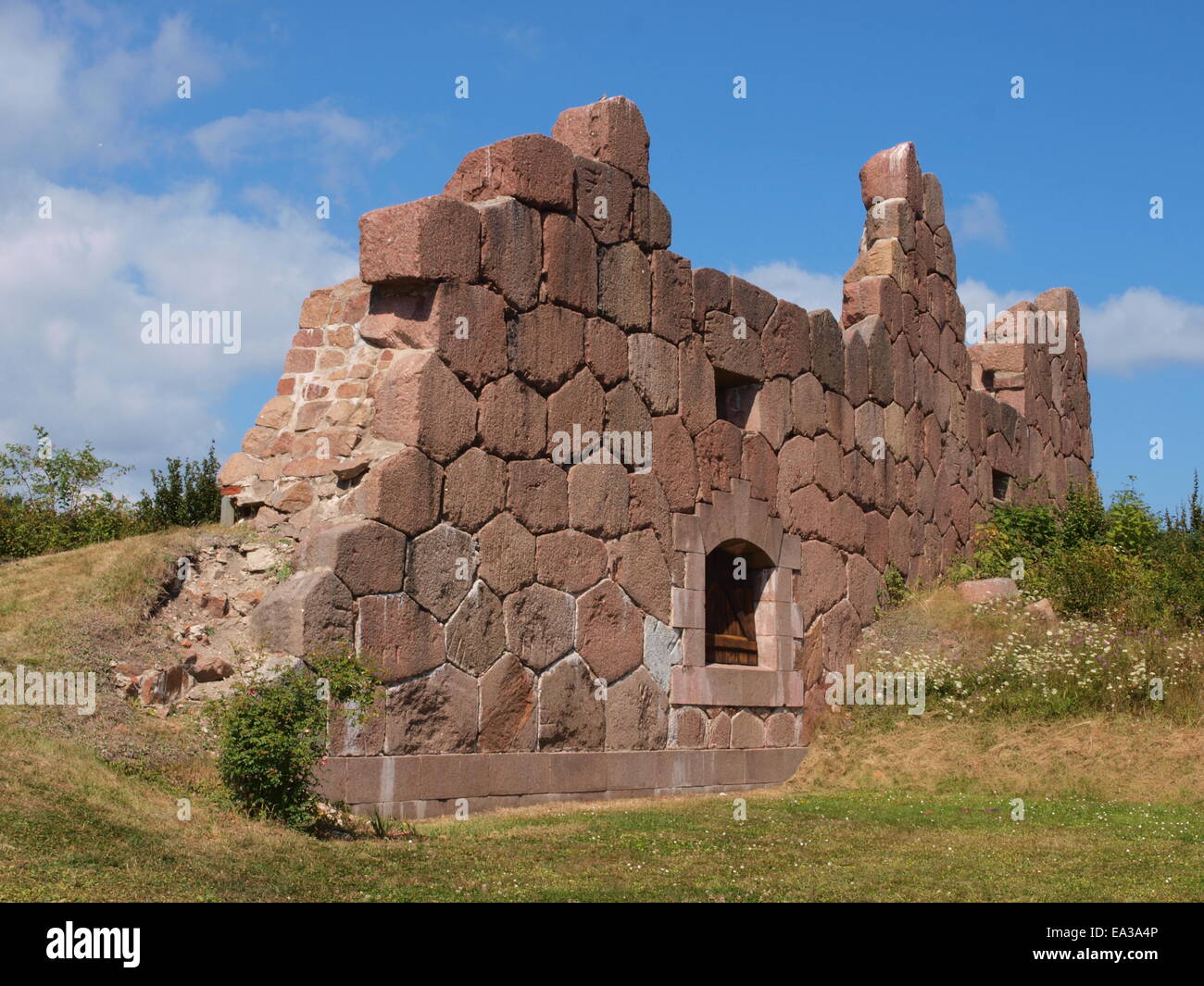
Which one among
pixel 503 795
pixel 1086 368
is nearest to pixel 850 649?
pixel 503 795

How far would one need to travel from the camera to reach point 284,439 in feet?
29.9

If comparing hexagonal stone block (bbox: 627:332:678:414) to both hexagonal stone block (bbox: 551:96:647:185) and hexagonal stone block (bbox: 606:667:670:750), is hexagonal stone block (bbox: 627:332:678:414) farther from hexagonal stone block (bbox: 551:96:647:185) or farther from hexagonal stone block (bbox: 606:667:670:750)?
hexagonal stone block (bbox: 606:667:670:750)

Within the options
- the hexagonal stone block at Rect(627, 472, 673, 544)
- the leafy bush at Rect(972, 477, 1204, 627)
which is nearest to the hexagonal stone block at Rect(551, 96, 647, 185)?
the hexagonal stone block at Rect(627, 472, 673, 544)

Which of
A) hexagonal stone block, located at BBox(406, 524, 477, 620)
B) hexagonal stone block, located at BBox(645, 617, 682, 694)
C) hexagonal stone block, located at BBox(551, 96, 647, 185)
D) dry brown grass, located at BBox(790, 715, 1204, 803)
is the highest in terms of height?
hexagonal stone block, located at BBox(551, 96, 647, 185)

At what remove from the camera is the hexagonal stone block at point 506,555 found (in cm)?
894

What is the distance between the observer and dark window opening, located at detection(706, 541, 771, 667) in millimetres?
11328

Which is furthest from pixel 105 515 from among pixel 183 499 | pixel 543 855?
pixel 543 855

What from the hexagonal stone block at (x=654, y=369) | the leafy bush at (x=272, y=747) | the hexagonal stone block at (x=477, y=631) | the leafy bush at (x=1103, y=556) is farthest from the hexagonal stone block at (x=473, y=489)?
the leafy bush at (x=1103, y=556)

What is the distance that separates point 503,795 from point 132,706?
2.51 meters

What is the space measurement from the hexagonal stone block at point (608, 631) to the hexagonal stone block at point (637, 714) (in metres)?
0.11

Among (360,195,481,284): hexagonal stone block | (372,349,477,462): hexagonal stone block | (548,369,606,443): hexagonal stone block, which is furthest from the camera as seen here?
(548,369,606,443): hexagonal stone block

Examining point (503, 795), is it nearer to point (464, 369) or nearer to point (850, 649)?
point (464, 369)

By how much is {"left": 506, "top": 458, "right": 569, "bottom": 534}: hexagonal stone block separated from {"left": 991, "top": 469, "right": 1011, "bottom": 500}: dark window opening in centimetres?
906

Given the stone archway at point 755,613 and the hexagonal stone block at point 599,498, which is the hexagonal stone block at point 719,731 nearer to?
the stone archway at point 755,613
